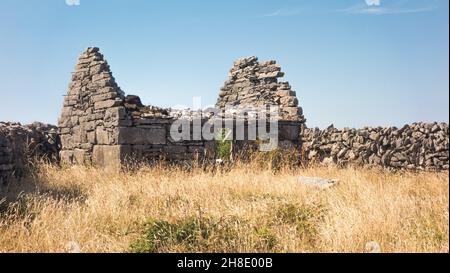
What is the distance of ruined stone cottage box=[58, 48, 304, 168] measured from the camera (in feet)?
33.8

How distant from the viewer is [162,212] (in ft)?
19.2

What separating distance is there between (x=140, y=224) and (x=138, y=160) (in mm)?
4961

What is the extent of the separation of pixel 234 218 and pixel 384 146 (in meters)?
6.74

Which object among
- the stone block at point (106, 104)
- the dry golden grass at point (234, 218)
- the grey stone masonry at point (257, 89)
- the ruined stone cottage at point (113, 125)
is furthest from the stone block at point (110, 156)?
the grey stone masonry at point (257, 89)

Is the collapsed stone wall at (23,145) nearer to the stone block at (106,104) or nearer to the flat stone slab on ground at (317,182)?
the stone block at (106,104)

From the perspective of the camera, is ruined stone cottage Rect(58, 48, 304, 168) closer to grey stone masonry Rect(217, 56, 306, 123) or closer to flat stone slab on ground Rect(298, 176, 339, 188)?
grey stone masonry Rect(217, 56, 306, 123)

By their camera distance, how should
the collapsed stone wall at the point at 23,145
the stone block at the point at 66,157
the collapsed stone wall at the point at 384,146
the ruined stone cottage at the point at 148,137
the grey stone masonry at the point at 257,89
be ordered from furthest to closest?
the grey stone masonry at the point at 257,89
the stone block at the point at 66,157
the ruined stone cottage at the point at 148,137
the collapsed stone wall at the point at 384,146
the collapsed stone wall at the point at 23,145

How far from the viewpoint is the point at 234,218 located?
5367 millimetres

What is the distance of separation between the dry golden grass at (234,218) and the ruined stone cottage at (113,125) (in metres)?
2.43

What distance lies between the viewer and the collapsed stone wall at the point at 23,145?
9.30 meters

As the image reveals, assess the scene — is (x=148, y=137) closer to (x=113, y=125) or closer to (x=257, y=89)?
(x=113, y=125)

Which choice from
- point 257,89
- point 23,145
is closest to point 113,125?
point 23,145

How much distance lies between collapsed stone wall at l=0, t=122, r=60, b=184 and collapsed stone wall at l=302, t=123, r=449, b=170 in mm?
7418
